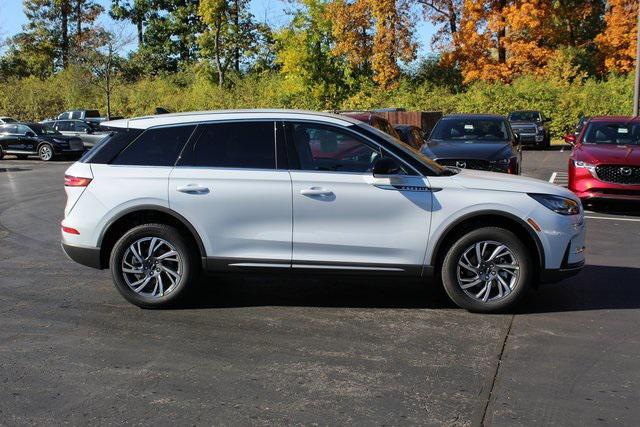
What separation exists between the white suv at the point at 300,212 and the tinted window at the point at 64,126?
77.3 ft

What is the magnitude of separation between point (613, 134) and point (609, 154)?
1.30 meters

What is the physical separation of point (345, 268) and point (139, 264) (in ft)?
6.05

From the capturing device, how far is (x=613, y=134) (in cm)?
1332

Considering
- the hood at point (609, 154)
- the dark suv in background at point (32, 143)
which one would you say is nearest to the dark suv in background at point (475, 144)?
the hood at point (609, 154)

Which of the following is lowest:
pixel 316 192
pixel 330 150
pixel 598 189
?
pixel 598 189

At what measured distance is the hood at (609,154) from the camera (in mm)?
11953

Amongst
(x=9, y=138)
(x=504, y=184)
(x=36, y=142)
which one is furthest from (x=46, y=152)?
(x=504, y=184)

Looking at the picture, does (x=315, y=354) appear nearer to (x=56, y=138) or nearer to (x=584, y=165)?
(x=584, y=165)

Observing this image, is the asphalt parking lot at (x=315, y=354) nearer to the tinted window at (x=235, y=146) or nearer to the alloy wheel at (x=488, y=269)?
the alloy wheel at (x=488, y=269)

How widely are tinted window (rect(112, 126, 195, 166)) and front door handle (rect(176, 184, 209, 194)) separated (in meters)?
0.30

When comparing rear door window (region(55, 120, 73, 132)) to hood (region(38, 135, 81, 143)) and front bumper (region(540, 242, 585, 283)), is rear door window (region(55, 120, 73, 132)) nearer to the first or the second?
hood (region(38, 135, 81, 143))

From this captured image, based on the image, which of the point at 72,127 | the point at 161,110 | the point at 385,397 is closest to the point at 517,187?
the point at 385,397

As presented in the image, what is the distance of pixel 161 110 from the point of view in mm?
8133

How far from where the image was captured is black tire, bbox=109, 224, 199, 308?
6402 millimetres
